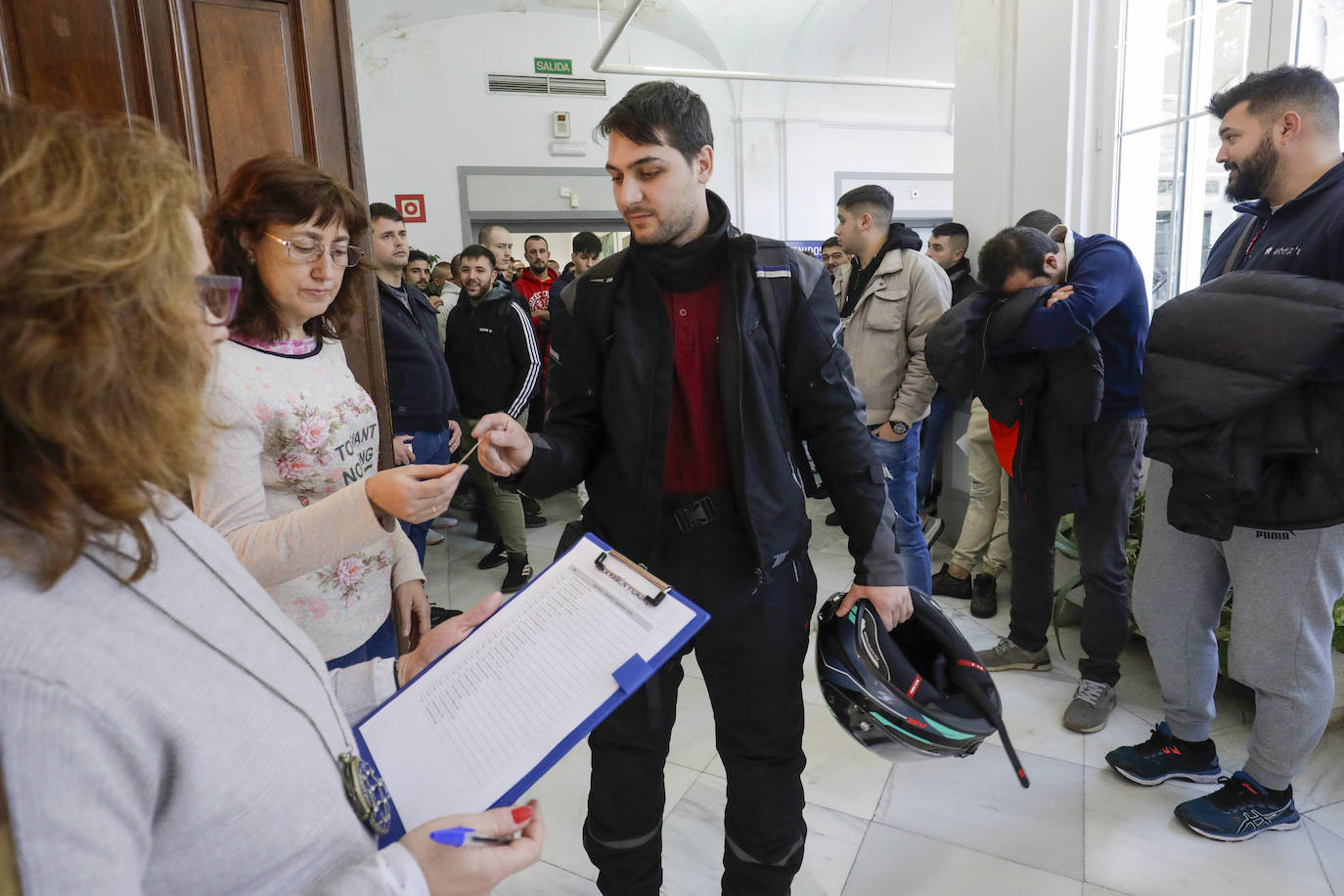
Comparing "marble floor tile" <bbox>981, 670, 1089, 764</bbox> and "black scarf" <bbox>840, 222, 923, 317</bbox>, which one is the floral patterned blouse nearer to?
"marble floor tile" <bbox>981, 670, 1089, 764</bbox>

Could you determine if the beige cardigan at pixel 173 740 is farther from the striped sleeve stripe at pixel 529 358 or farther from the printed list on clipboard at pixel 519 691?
the striped sleeve stripe at pixel 529 358

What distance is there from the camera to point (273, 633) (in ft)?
2.28

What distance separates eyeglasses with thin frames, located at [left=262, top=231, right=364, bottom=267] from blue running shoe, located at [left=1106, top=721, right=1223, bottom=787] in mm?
2336

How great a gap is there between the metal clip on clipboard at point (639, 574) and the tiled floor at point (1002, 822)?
1.16 meters

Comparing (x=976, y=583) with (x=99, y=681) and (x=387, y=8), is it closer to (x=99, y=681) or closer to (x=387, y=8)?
(x=99, y=681)

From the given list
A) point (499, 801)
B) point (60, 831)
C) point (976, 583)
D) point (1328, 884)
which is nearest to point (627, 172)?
point (499, 801)

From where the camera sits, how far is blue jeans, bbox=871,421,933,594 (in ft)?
10.1

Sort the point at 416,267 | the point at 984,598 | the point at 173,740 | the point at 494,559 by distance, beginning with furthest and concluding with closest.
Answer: the point at 416,267 < the point at 494,559 < the point at 984,598 < the point at 173,740

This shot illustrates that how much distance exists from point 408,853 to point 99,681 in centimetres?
29

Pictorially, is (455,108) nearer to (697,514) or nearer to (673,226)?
(673,226)

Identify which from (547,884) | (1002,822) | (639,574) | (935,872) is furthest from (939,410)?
(639,574)

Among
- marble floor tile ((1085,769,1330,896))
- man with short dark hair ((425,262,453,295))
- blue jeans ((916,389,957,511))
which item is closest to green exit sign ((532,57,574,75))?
man with short dark hair ((425,262,453,295))

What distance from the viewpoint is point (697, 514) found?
1.49 m

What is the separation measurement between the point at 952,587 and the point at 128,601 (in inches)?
135
